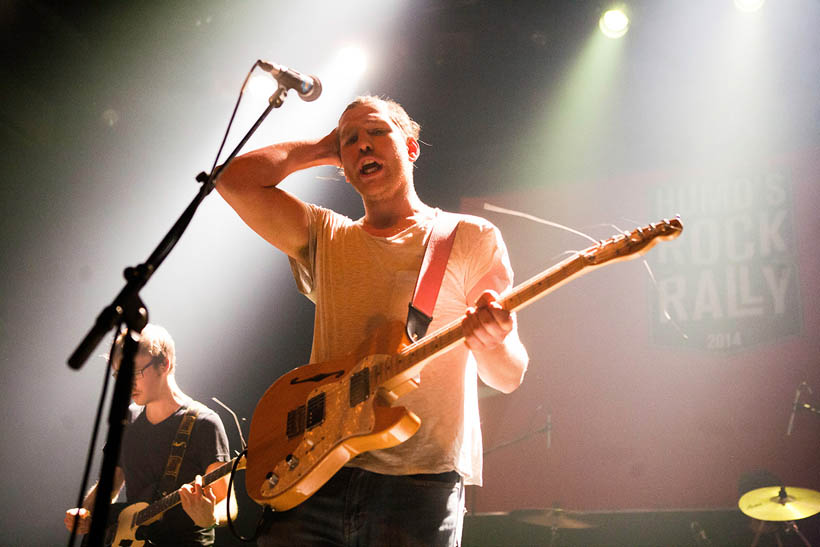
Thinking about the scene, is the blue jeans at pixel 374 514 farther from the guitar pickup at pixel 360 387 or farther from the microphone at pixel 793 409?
the microphone at pixel 793 409

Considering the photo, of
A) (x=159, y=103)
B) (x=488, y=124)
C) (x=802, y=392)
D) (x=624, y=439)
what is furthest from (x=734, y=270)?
(x=159, y=103)

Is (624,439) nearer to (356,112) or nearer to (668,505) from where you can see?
(668,505)

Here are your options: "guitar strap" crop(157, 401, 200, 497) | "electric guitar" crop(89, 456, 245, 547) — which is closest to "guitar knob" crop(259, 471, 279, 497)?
"electric guitar" crop(89, 456, 245, 547)

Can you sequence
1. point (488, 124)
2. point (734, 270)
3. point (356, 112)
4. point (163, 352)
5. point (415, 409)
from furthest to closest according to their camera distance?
point (488, 124) → point (734, 270) → point (163, 352) → point (356, 112) → point (415, 409)

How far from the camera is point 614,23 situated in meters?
5.78

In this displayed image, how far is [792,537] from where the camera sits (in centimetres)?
472

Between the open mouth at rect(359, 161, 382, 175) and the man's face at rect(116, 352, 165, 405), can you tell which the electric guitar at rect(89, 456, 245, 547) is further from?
the open mouth at rect(359, 161, 382, 175)

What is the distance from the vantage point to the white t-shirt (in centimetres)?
201

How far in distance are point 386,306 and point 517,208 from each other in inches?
179

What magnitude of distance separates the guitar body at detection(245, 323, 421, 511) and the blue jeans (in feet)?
0.18

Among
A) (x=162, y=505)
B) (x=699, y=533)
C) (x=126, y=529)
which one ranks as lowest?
(x=126, y=529)

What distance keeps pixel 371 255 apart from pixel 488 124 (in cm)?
468

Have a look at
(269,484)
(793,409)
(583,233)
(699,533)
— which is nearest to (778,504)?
(699,533)

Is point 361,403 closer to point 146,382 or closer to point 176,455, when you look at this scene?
point 176,455
